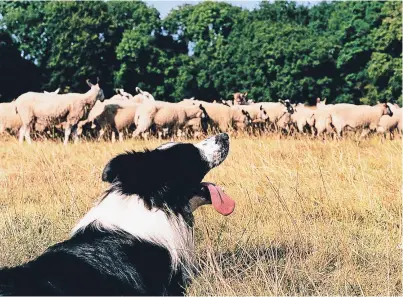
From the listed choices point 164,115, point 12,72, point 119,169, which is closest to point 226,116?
point 164,115

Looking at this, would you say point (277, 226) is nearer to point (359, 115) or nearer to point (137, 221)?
point (137, 221)

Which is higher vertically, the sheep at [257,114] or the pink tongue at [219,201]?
the pink tongue at [219,201]

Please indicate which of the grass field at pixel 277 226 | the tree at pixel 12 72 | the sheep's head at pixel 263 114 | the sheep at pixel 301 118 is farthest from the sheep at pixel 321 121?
the tree at pixel 12 72

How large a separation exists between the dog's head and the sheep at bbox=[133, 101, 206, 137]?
634 inches

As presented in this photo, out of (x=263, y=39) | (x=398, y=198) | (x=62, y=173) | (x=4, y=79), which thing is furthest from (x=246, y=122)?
(x=263, y=39)

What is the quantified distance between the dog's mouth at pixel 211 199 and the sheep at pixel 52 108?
1507cm

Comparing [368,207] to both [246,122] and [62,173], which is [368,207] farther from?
[246,122]

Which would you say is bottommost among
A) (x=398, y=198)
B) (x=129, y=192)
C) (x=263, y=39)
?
(x=398, y=198)

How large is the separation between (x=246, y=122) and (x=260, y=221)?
1720 centimetres

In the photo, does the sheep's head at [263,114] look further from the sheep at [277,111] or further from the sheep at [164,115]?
the sheep at [164,115]

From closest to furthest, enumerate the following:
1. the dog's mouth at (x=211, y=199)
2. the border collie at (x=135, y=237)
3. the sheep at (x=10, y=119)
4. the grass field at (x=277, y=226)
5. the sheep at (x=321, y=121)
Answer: the border collie at (x=135, y=237) < the dog's mouth at (x=211, y=199) < the grass field at (x=277, y=226) < the sheep at (x=10, y=119) < the sheep at (x=321, y=121)

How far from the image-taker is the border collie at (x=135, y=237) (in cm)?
362

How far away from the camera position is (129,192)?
402 cm

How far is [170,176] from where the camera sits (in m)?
4.17
